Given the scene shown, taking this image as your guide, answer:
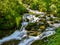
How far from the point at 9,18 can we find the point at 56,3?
645 centimetres

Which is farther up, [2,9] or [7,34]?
[2,9]

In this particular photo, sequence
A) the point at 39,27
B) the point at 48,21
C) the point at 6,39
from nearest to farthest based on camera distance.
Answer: the point at 6,39 < the point at 39,27 < the point at 48,21

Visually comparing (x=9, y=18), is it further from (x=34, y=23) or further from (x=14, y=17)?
(x=34, y=23)

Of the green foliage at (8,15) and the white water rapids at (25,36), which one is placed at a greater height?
the green foliage at (8,15)

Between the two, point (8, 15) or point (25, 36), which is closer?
point (25, 36)

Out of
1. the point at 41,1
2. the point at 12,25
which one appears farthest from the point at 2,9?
the point at 41,1

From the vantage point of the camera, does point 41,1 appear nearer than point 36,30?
No

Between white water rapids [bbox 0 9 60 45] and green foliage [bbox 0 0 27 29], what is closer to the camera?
white water rapids [bbox 0 9 60 45]

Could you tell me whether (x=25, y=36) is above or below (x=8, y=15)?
below

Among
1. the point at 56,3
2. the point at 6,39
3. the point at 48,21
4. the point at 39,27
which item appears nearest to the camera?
the point at 6,39

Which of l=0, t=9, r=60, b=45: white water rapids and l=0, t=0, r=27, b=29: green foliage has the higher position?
l=0, t=0, r=27, b=29: green foliage

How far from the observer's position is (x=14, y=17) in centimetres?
1941

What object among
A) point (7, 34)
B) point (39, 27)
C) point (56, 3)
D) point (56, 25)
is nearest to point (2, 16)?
point (7, 34)

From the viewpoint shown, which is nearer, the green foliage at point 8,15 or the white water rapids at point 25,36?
the white water rapids at point 25,36
